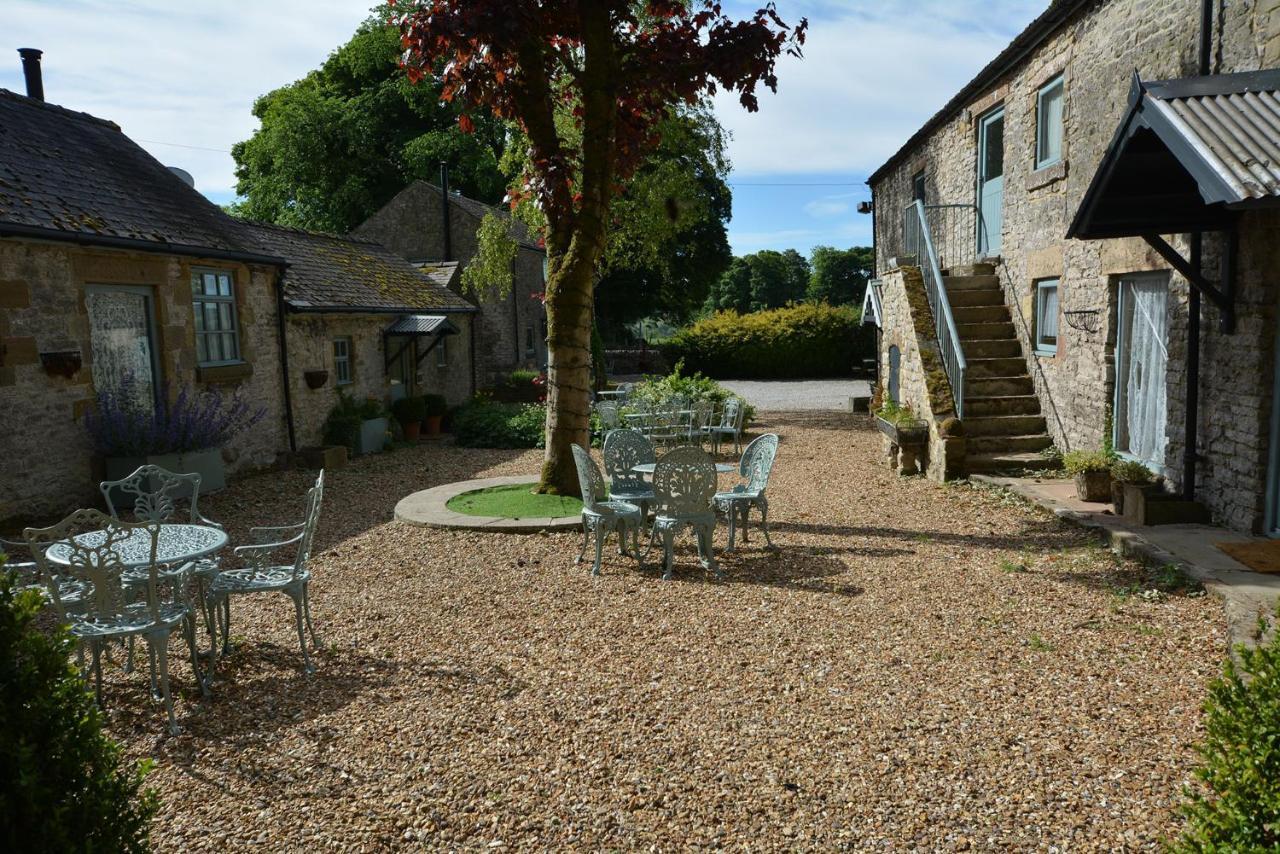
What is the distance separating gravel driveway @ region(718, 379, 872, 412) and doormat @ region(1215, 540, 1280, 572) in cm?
1482

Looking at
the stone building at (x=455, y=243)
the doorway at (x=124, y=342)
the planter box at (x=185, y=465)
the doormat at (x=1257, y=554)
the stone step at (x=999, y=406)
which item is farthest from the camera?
the stone building at (x=455, y=243)

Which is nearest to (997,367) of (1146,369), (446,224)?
(1146,369)

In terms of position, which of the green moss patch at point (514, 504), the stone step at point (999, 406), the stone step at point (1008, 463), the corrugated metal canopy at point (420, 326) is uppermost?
the corrugated metal canopy at point (420, 326)

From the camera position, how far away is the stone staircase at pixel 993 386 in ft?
34.4

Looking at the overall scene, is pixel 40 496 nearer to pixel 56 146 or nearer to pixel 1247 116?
pixel 56 146

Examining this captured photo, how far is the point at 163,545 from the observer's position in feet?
16.3

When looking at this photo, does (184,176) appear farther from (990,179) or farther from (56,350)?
(990,179)

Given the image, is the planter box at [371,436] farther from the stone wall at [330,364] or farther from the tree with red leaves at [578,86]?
the tree with red leaves at [578,86]

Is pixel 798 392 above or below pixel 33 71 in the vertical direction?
below

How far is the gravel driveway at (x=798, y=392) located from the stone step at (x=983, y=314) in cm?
895

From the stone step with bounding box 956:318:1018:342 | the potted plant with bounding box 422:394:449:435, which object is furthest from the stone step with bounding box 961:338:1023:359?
the potted plant with bounding box 422:394:449:435

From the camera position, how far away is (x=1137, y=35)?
8.53 metres

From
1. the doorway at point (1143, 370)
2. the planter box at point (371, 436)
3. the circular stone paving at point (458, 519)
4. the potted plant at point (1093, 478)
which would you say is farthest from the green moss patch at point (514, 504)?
the doorway at point (1143, 370)

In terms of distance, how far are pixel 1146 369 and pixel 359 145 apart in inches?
1183
